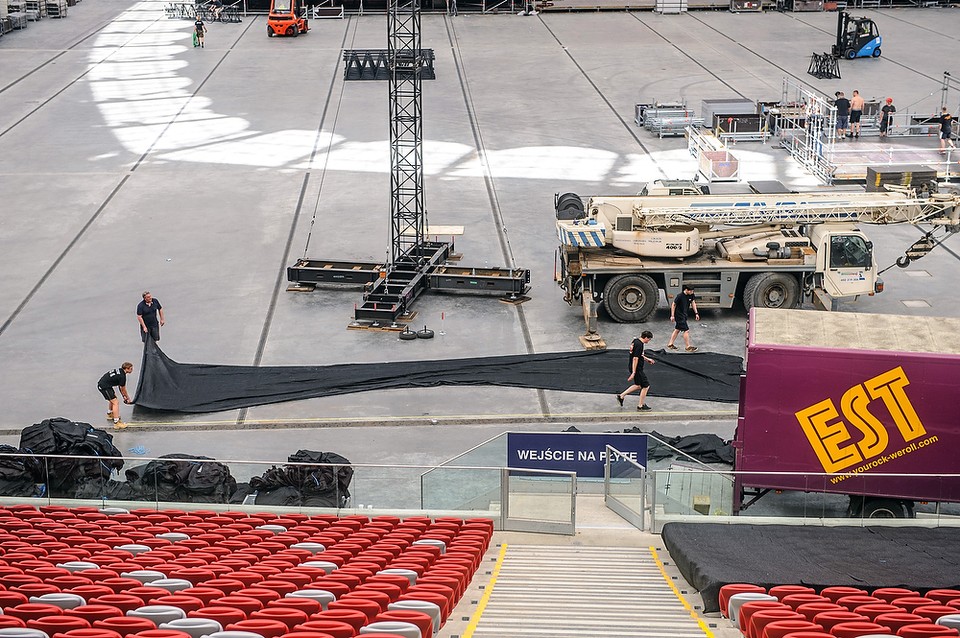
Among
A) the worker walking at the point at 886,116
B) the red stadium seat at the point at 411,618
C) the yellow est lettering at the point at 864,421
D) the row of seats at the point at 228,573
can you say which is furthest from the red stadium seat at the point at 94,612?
the worker walking at the point at 886,116

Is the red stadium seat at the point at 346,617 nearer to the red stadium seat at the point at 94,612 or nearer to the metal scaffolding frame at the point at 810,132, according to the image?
the red stadium seat at the point at 94,612

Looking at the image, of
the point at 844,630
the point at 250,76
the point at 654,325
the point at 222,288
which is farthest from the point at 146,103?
the point at 844,630

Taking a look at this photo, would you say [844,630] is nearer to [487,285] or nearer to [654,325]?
[654,325]

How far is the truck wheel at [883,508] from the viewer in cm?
1420

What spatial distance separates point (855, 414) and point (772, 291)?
28.7 feet

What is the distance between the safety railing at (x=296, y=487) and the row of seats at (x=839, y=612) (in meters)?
4.01

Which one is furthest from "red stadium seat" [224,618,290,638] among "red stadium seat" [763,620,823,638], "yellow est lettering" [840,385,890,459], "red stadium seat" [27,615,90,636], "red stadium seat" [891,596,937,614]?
"yellow est lettering" [840,385,890,459]

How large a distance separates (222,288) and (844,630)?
19346 millimetres

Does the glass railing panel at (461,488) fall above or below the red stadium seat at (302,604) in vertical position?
below

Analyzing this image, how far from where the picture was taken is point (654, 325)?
75.4ft

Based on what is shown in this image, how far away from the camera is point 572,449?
48.1 feet

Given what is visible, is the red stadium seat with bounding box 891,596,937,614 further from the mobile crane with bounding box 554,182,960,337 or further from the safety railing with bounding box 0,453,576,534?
the mobile crane with bounding box 554,182,960,337

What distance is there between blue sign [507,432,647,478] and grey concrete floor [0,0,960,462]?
3282 mm

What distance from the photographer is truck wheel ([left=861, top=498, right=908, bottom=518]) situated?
14.2 m
